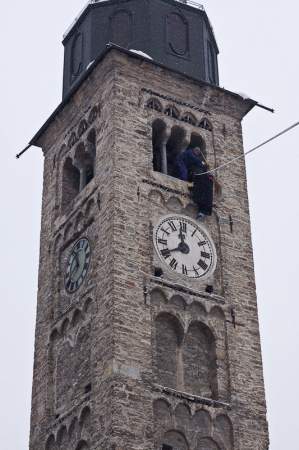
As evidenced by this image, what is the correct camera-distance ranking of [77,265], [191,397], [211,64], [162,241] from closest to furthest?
[191,397]
[162,241]
[77,265]
[211,64]

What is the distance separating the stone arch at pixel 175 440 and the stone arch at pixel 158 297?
3.51 m

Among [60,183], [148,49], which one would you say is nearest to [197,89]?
[148,49]

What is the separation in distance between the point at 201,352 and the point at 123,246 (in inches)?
135

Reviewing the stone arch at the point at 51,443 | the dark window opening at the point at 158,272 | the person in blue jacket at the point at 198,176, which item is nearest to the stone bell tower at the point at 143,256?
the stone arch at the point at 51,443

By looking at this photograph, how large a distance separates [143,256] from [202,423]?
4.68 meters

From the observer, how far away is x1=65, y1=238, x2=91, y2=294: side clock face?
3114cm

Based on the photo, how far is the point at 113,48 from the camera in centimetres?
3328

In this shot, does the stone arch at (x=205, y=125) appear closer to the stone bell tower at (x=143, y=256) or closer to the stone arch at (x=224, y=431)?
the stone bell tower at (x=143, y=256)

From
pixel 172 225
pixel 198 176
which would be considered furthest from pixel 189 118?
pixel 172 225

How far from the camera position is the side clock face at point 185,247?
1204 inches

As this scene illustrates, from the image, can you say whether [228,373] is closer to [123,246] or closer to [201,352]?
[201,352]

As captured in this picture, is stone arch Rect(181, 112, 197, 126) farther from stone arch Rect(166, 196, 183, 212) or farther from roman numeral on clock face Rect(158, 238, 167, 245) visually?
roman numeral on clock face Rect(158, 238, 167, 245)

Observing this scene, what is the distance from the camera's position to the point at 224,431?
28.5 m

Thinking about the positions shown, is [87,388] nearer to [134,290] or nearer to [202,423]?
[134,290]
